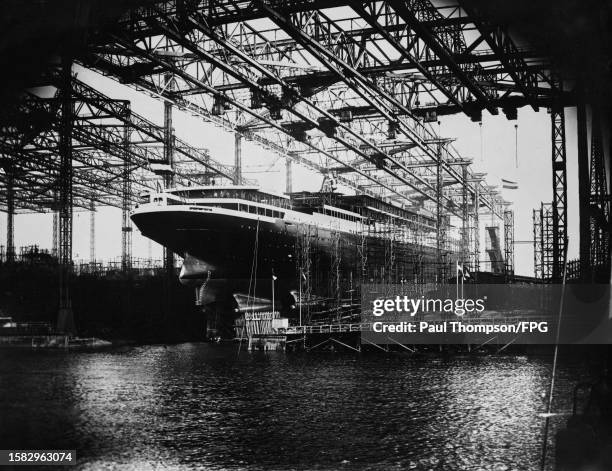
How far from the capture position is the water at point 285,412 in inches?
597

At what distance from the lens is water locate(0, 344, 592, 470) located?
15156 mm

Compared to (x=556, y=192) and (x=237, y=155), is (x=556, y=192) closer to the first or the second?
(x=556, y=192)

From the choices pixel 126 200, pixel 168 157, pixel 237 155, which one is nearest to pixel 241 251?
pixel 168 157

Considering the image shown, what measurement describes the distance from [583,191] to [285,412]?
10.5 metres

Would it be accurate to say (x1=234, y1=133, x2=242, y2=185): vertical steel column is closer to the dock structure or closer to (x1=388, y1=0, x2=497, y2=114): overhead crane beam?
the dock structure

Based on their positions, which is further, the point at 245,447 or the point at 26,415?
the point at 26,415

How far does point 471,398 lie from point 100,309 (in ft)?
134

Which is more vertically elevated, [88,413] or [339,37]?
[339,37]

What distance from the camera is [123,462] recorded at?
14500mm

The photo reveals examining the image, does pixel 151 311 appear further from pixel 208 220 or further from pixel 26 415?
pixel 26 415

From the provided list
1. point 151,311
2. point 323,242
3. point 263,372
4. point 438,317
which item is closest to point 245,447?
point 263,372

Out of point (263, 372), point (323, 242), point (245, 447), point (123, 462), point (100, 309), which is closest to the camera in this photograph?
point (123, 462)

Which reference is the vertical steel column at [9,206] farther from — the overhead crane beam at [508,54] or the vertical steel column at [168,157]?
the overhead crane beam at [508,54]

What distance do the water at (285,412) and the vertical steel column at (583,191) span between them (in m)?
4.43
